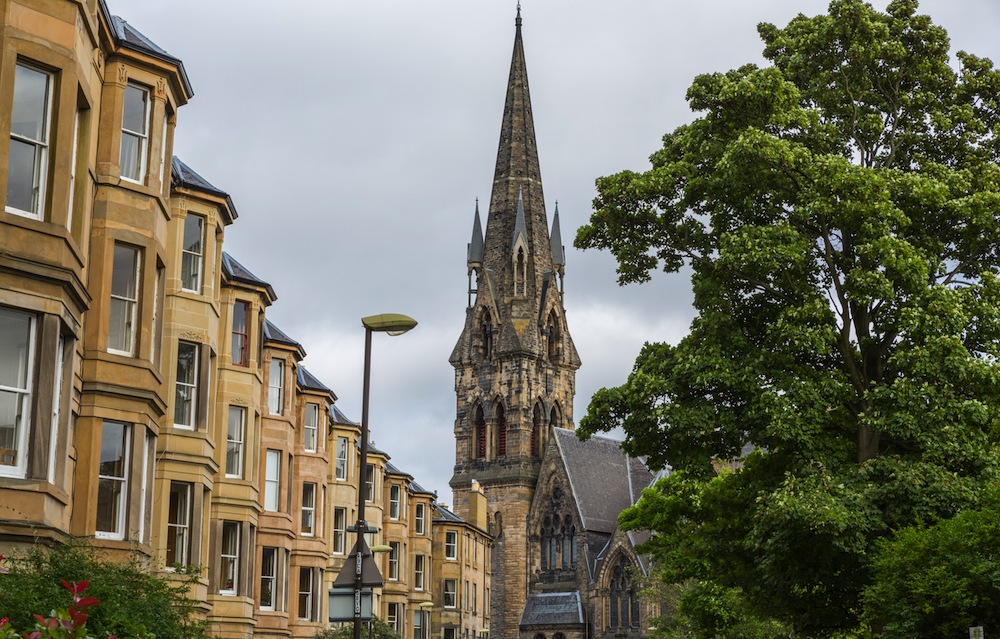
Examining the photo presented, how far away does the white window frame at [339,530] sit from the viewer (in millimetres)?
47750

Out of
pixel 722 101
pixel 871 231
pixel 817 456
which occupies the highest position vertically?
pixel 722 101

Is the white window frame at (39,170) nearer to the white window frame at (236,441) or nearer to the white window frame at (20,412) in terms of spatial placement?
the white window frame at (20,412)

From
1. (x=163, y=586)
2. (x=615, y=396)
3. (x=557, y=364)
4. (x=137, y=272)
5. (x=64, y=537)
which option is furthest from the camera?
(x=557, y=364)

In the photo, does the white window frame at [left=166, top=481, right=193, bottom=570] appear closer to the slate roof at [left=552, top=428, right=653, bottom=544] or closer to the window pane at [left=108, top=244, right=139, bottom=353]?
the window pane at [left=108, top=244, right=139, bottom=353]

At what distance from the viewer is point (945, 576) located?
1961 cm

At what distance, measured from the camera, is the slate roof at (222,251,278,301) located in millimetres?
30906

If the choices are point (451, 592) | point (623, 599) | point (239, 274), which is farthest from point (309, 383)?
point (623, 599)

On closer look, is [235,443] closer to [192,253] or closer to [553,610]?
[192,253]

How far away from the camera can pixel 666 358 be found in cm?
2452

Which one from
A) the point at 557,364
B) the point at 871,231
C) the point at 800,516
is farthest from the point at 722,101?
the point at 557,364

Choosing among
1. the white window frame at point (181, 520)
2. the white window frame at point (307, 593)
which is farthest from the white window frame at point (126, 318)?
the white window frame at point (307, 593)

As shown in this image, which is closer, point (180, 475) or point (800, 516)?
point (800, 516)

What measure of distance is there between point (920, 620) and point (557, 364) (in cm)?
7815

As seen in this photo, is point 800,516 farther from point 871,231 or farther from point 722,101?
point 722,101
